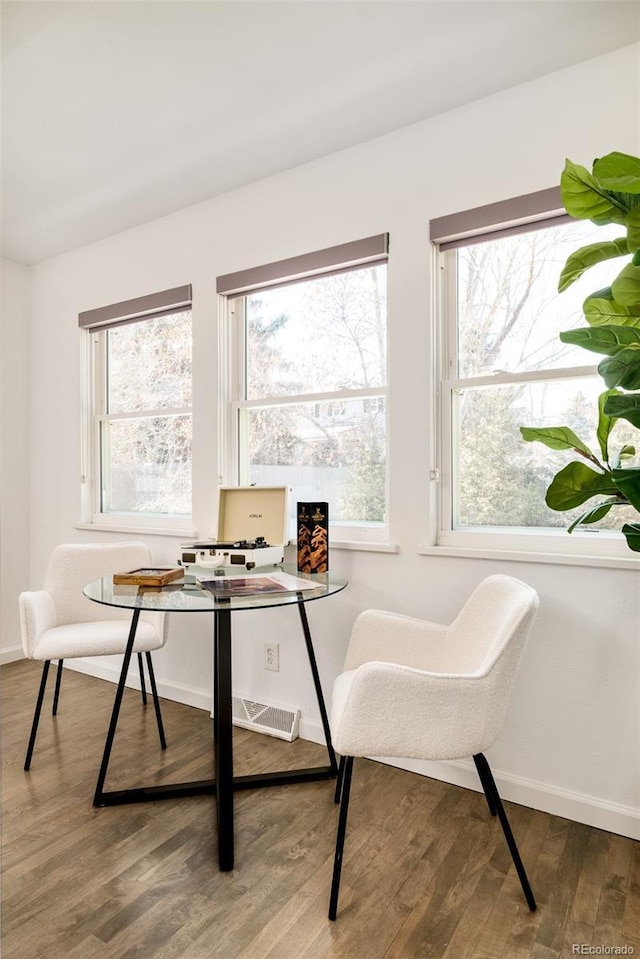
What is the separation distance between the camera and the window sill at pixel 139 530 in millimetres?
2979

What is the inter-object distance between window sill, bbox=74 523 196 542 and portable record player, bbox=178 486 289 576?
1.41 ft

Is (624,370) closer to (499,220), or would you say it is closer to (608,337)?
(608,337)

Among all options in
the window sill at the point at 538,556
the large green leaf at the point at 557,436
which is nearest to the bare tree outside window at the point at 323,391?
the window sill at the point at 538,556

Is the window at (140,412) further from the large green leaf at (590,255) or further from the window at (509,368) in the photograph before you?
the large green leaf at (590,255)

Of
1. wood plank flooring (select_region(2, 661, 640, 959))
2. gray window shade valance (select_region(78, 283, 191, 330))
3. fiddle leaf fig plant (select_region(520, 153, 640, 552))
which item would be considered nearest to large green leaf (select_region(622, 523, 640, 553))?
fiddle leaf fig plant (select_region(520, 153, 640, 552))

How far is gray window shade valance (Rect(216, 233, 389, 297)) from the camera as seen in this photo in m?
2.40

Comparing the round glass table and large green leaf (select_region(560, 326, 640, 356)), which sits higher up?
large green leaf (select_region(560, 326, 640, 356))

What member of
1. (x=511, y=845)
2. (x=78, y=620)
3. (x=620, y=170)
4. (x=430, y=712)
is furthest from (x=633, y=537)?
(x=78, y=620)

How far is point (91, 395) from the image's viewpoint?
11.8 feet

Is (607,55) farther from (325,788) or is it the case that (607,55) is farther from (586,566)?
(325,788)

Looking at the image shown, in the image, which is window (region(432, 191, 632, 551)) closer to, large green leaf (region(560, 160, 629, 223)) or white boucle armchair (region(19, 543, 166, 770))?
large green leaf (region(560, 160, 629, 223))

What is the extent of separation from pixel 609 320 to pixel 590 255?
16 centimetres

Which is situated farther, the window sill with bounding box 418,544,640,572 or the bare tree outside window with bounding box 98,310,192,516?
the bare tree outside window with bounding box 98,310,192,516

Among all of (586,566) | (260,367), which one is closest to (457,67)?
(260,367)
